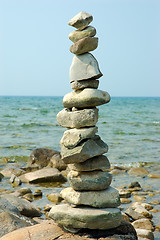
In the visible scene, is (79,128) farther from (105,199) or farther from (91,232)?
(91,232)

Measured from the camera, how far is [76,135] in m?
5.25

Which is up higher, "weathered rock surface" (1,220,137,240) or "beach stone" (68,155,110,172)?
"beach stone" (68,155,110,172)

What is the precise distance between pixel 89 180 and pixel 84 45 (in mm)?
2138

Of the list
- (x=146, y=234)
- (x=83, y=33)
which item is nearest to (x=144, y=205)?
(x=146, y=234)

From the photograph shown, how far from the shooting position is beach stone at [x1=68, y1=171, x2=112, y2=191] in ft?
17.4

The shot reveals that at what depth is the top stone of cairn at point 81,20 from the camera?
527 centimetres

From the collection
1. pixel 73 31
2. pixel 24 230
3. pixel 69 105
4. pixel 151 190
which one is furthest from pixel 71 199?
pixel 151 190

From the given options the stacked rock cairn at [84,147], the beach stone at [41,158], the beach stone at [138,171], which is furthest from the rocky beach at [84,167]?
the beach stone at [41,158]

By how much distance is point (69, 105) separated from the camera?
5453 millimetres

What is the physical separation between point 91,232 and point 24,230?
3.67 feet

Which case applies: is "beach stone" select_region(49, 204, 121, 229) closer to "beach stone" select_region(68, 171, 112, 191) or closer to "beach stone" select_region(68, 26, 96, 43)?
"beach stone" select_region(68, 171, 112, 191)

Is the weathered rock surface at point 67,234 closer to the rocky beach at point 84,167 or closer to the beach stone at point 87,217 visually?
the rocky beach at point 84,167

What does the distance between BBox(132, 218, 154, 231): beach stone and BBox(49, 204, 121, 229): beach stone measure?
2244 mm

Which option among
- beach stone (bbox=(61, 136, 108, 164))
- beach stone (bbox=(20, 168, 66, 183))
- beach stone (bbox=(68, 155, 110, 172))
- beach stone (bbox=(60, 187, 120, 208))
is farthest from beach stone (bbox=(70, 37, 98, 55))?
beach stone (bbox=(20, 168, 66, 183))
